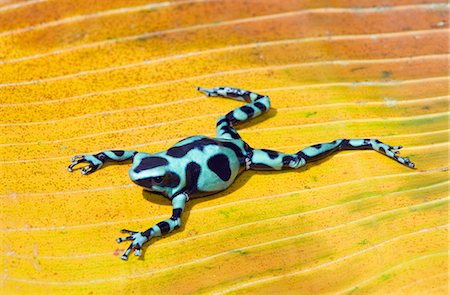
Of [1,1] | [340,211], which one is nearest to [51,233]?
[340,211]

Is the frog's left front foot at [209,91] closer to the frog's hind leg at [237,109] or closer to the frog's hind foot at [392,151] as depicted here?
the frog's hind leg at [237,109]

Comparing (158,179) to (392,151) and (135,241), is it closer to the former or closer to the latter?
(135,241)

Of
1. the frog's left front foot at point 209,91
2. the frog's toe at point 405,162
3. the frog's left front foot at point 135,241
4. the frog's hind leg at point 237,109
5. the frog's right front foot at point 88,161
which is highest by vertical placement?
the frog's left front foot at point 209,91

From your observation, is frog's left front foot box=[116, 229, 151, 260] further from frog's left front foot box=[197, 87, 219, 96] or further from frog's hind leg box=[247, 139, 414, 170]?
frog's left front foot box=[197, 87, 219, 96]

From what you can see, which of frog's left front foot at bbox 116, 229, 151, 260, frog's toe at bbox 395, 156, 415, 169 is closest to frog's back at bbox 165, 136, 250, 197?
frog's left front foot at bbox 116, 229, 151, 260

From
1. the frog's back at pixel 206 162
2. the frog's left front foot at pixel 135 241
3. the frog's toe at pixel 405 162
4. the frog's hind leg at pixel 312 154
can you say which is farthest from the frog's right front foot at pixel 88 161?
the frog's toe at pixel 405 162
